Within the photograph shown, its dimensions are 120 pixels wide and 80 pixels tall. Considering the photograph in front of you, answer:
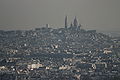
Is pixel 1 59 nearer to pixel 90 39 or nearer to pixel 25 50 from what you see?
pixel 25 50

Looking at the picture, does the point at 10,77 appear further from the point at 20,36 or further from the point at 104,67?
the point at 20,36

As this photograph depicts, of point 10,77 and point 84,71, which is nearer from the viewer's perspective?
point 10,77

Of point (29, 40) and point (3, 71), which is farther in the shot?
point (29, 40)

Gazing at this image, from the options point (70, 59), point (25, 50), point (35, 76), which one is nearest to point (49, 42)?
point (25, 50)

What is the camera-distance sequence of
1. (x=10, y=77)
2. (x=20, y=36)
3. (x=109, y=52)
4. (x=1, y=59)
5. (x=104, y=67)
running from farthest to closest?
(x=20, y=36) → (x=109, y=52) → (x=1, y=59) → (x=104, y=67) → (x=10, y=77)

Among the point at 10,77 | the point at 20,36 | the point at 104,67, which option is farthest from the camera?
the point at 20,36

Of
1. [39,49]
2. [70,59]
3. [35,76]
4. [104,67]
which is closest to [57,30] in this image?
[39,49]
